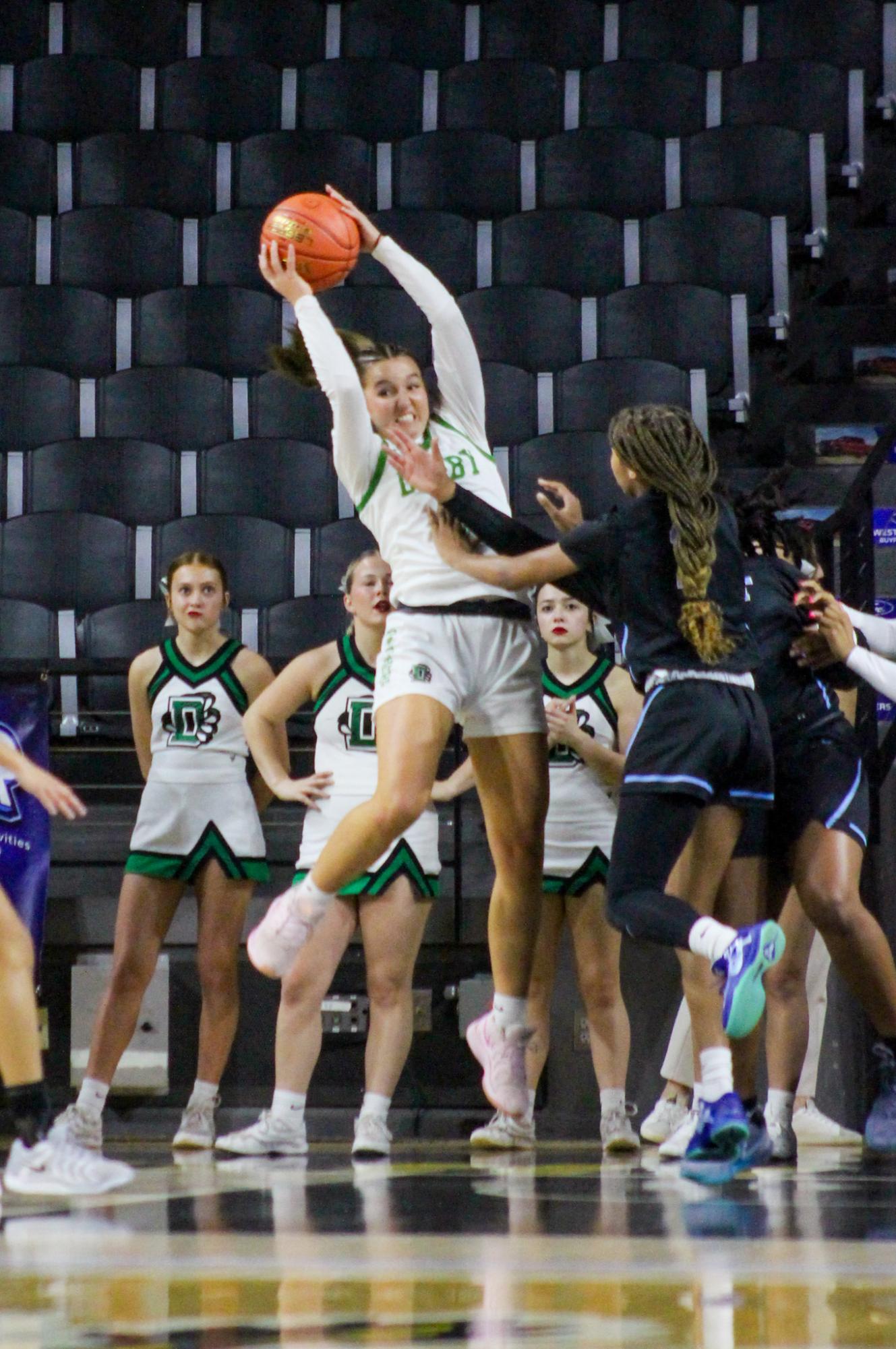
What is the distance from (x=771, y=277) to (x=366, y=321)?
200 centimetres

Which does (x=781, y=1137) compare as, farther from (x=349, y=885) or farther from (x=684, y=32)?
(x=684, y=32)

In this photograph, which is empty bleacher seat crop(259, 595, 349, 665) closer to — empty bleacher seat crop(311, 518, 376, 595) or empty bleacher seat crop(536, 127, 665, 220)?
empty bleacher seat crop(311, 518, 376, 595)

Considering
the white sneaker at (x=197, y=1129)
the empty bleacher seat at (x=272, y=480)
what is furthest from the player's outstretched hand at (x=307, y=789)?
the empty bleacher seat at (x=272, y=480)

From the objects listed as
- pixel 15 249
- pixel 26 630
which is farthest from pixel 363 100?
pixel 26 630

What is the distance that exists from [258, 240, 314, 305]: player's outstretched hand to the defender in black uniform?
0.48 m

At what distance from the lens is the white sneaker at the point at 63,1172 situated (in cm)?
351

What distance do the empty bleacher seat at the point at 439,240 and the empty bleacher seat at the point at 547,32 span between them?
1785mm

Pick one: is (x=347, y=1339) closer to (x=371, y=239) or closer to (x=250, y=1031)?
(x=371, y=239)

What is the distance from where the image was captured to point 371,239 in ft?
14.4

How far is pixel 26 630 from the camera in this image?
23.4ft

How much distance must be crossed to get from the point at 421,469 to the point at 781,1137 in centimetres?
194

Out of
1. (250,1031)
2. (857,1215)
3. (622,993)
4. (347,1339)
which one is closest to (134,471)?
(250,1031)

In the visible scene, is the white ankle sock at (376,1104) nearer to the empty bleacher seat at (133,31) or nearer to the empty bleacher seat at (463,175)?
the empty bleacher seat at (463,175)

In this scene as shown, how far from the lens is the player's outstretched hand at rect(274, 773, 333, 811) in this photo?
5.25m
